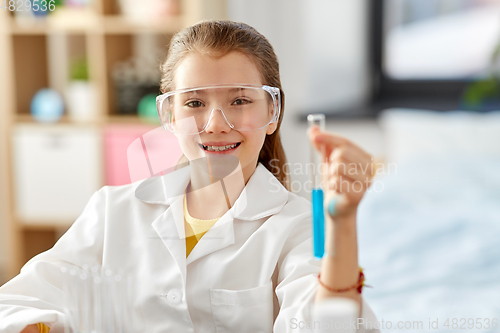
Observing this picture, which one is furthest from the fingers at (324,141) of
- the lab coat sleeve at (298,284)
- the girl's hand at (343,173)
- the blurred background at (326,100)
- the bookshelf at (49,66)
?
the bookshelf at (49,66)

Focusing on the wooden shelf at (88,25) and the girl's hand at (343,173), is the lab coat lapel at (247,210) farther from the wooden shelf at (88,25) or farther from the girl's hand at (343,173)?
the wooden shelf at (88,25)

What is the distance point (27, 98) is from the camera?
2324 mm

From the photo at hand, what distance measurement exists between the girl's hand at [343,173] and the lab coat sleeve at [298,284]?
0.28 ft

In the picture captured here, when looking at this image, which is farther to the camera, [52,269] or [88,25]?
[88,25]

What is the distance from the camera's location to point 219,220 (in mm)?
602

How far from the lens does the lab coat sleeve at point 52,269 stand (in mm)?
603

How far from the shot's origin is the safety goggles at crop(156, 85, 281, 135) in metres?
0.55

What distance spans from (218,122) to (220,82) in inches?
1.7

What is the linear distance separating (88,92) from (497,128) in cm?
160

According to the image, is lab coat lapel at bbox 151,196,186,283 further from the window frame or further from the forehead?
the window frame

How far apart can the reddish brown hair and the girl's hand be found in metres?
0.15

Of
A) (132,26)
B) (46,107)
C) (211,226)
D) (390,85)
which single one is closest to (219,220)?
(211,226)

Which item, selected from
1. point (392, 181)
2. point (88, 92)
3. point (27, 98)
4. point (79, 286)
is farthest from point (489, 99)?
point (79, 286)

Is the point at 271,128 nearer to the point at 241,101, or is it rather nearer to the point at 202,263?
the point at 241,101
